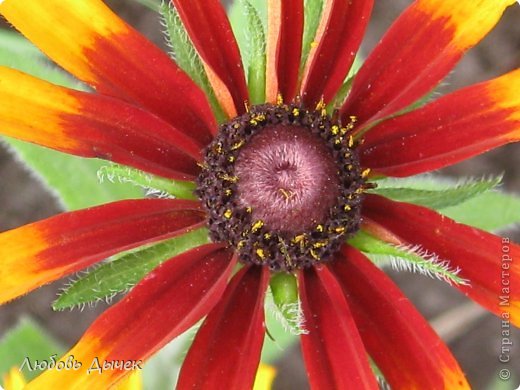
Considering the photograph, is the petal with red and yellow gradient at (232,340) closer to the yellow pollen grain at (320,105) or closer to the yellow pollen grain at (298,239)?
the yellow pollen grain at (298,239)

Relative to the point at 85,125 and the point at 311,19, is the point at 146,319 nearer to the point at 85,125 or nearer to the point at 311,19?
the point at 85,125

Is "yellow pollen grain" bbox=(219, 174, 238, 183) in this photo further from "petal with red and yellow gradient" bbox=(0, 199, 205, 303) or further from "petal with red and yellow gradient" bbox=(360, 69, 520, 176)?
"petal with red and yellow gradient" bbox=(360, 69, 520, 176)

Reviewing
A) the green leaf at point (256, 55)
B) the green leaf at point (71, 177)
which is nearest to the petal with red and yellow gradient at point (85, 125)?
the green leaf at point (256, 55)

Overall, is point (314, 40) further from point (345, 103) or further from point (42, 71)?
point (42, 71)

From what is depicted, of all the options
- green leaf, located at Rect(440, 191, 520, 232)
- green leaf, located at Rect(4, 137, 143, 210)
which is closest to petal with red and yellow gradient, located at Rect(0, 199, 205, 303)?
green leaf, located at Rect(4, 137, 143, 210)

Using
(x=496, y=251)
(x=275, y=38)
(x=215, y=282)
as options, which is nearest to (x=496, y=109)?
(x=496, y=251)

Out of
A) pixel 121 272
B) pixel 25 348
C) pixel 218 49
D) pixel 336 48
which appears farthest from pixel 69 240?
pixel 25 348
